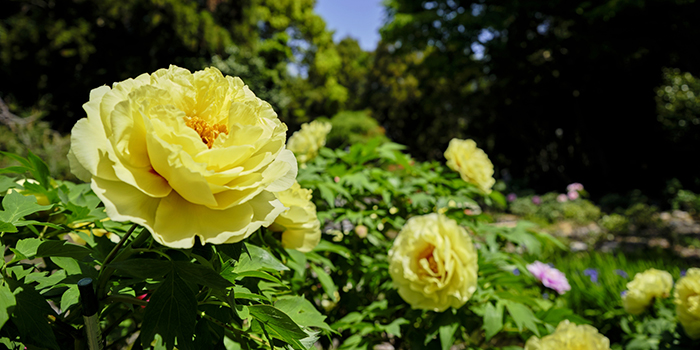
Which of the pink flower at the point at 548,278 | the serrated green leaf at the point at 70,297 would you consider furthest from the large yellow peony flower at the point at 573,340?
the pink flower at the point at 548,278

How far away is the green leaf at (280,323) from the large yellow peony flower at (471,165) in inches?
51.9

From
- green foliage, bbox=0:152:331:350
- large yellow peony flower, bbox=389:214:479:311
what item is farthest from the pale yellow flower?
green foliage, bbox=0:152:331:350

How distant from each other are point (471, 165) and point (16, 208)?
1.55m

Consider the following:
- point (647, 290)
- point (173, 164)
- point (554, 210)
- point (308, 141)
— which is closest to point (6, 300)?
point (173, 164)

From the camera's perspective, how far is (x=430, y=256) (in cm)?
119

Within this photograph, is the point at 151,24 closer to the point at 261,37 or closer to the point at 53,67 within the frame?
the point at 53,67

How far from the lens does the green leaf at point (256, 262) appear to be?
0.57 metres

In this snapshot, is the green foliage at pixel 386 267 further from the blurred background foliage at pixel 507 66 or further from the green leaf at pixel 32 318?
the blurred background foliage at pixel 507 66

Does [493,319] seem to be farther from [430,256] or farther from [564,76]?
[564,76]

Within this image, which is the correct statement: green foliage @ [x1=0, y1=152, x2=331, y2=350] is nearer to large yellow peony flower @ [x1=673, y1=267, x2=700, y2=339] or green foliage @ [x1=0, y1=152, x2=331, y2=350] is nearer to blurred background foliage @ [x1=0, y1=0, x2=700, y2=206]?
large yellow peony flower @ [x1=673, y1=267, x2=700, y2=339]

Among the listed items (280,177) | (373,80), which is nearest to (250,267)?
(280,177)

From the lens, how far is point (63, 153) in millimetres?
6191

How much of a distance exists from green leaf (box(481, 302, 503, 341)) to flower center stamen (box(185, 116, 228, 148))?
993 mm

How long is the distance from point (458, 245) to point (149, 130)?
0.94m
